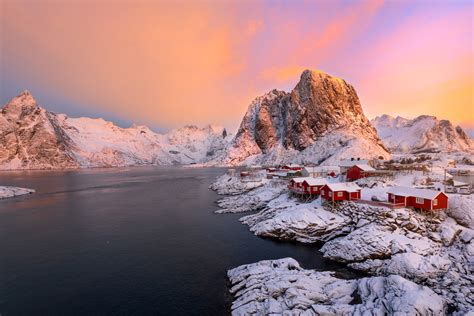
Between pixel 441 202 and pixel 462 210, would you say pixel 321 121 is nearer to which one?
pixel 441 202

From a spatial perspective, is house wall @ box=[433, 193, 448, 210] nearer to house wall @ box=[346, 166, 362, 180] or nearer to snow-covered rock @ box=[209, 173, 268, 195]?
house wall @ box=[346, 166, 362, 180]

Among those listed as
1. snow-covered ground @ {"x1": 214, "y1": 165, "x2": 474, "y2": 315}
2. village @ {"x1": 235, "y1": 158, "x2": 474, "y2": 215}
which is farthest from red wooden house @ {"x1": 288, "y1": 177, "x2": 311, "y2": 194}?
snow-covered ground @ {"x1": 214, "y1": 165, "x2": 474, "y2": 315}

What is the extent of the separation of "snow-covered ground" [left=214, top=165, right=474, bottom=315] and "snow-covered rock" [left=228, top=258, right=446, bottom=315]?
0.30ft

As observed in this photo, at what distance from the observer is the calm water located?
938 inches

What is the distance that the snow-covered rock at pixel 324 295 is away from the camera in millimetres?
20156

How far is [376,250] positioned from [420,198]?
1406 cm

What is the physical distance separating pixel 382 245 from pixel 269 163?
16218 cm

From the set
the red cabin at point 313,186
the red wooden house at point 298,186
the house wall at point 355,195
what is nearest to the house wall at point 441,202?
the house wall at point 355,195

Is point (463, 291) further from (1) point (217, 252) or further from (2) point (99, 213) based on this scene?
(2) point (99, 213)

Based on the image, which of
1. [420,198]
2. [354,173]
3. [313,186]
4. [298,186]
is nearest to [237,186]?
[298,186]

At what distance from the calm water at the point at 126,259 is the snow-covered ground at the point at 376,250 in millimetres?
2905

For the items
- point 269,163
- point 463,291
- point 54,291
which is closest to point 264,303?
point 463,291

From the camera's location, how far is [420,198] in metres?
39.2

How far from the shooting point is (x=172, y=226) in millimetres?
48562
